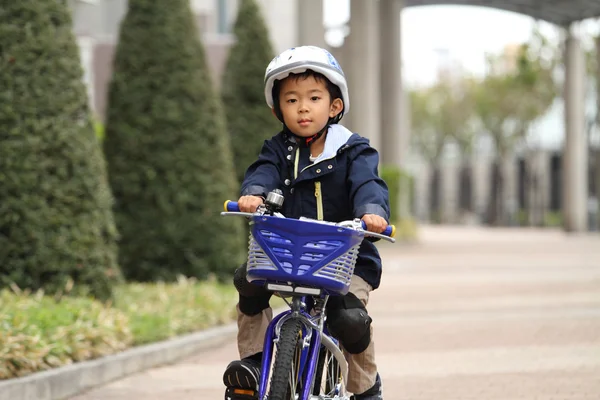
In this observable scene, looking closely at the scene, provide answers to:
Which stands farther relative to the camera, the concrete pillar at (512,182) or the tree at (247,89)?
the concrete pillar at (512,182)

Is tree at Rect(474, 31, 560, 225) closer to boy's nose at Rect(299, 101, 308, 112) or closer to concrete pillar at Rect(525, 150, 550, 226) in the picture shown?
concrete pillar at Rect(525, 150, 550, 226)

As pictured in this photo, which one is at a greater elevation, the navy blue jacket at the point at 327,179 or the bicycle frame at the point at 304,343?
the navy blue jacket at the point at 327,179

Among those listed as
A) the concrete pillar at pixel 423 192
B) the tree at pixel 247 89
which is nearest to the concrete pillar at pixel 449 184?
the concrete pillar at pixel 423 192

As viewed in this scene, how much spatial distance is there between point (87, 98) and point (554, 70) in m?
45.1

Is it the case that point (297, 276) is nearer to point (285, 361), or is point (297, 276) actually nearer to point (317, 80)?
point (285, 361)

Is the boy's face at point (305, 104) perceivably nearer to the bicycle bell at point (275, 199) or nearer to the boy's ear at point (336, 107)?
the boy's ear at point (336, 107)

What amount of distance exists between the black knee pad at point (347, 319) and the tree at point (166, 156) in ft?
28.0

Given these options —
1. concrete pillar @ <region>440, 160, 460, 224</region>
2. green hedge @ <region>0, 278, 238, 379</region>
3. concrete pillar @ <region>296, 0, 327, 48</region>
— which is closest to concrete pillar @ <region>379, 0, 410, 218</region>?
concrete pillar @ <region>296, 0, 327, 48</region>

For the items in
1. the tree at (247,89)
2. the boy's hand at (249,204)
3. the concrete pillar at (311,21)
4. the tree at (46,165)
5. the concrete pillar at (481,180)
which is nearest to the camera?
the boy's hand at (249,204)

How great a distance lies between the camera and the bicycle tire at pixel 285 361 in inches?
166

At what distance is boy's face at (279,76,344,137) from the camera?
4.71m

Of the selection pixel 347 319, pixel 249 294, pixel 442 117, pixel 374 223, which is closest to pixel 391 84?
pixel 249 294

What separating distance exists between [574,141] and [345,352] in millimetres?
35777

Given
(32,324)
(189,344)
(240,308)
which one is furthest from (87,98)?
(240,308)
